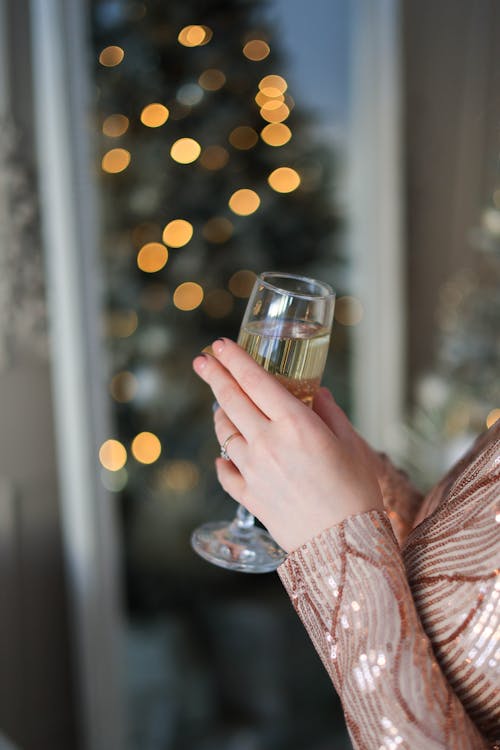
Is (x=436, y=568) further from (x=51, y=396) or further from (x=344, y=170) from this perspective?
(x=344, y=170)

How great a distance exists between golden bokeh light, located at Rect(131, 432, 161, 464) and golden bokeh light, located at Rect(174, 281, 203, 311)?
1.19 feet

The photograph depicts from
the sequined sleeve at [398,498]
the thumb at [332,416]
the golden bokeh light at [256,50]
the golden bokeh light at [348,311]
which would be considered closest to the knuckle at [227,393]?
the thumb at [332,416]

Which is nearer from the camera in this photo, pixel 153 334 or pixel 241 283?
pixel 153 334

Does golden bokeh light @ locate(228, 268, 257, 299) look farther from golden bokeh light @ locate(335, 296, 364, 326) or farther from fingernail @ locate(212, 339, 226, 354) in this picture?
fingernail @ locate(212, 339, 226, 354)

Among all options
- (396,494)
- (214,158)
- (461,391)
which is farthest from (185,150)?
(396,494)

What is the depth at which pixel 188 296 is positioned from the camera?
2166mm

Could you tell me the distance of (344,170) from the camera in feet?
8.43

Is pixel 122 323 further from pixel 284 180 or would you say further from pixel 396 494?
pixel 396 494

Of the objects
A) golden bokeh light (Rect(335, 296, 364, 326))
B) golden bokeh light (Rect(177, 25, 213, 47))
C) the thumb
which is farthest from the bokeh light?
the thumb

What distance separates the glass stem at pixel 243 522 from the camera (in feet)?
3.49

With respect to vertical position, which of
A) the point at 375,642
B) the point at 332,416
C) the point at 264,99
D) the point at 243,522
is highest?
the point at 264,99

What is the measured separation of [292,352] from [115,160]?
4.38 ft

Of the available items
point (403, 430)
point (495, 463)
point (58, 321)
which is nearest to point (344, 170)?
point (403, 430)

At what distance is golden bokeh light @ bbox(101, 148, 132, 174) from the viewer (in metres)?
2.00
